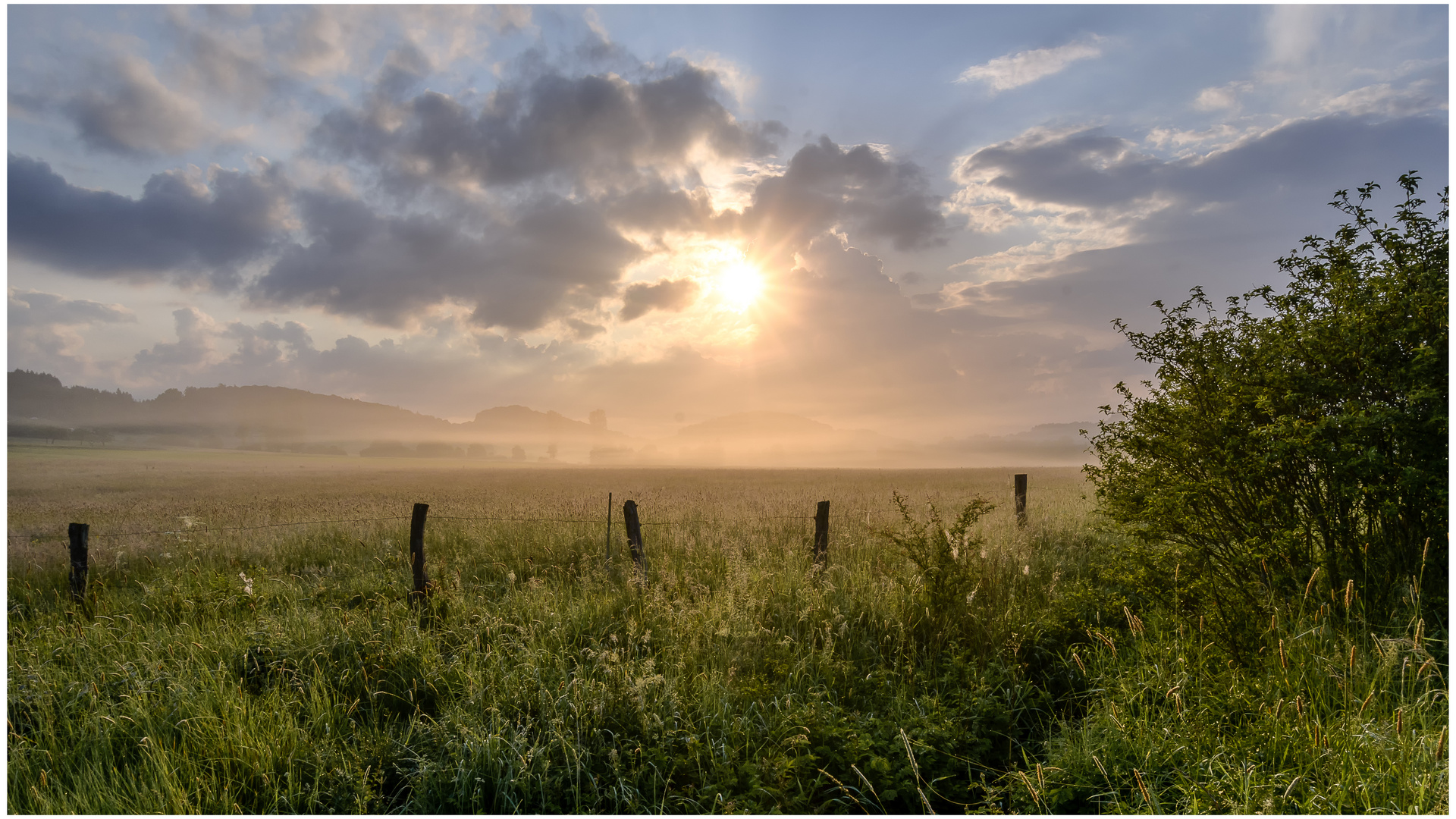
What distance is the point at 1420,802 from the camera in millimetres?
3145

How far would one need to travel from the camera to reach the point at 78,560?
864 centimetres

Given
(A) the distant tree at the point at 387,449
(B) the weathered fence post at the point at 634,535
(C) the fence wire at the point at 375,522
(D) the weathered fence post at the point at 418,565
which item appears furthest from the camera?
(A) the distant tree at the point at 387,449

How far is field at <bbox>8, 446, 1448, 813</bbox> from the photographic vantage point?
393 centimetres

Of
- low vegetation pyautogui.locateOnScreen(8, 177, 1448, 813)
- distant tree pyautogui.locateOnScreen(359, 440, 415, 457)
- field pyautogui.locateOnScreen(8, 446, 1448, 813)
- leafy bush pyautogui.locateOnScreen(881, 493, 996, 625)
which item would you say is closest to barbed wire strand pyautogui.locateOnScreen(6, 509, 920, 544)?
field pyautogui.locateOnScreen(8, 446, 1448, 813)

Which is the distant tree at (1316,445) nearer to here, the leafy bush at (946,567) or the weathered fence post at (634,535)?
the leafy bush at (946,567)

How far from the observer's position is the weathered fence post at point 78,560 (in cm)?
855

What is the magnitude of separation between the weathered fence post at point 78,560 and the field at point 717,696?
196mm

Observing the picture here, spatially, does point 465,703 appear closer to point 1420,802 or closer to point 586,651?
point 586,651

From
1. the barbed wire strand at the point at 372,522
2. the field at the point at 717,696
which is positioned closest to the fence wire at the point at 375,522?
the barbed wire strand at the point at 372,522

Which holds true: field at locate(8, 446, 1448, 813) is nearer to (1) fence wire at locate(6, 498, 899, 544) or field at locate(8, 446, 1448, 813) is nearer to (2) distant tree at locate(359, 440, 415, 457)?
(1) fence wire at locate(6, 498, 899, 544)

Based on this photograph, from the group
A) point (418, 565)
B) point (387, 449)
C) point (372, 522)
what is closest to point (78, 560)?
point (418, 565)

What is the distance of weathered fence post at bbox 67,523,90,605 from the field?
196 millimetres

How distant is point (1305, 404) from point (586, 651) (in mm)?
7022

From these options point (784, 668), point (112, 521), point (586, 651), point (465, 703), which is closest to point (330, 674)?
point (465, 703)
